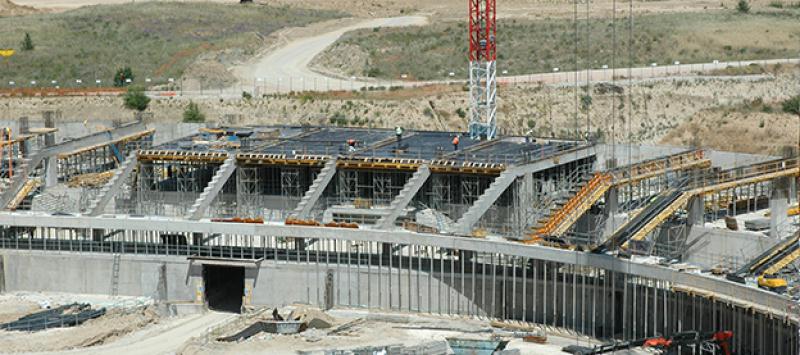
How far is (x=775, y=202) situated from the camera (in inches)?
2618

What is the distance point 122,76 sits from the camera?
403ft

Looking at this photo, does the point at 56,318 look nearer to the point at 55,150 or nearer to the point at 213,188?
the point at 213,188

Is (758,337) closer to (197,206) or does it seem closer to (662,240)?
(662,240)

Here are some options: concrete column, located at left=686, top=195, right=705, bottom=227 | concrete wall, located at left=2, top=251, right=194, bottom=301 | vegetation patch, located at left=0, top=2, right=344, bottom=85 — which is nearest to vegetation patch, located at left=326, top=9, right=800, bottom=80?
vegetation patch, located at left=0, top=2, right=344, bottom=85

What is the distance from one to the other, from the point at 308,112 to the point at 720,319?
168 ft

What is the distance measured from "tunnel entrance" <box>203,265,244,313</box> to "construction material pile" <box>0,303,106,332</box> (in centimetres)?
509

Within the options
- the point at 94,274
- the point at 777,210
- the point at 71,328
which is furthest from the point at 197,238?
the point at 777,210

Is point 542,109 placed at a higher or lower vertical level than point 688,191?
higher

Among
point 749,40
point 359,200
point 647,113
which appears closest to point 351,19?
point 749,40

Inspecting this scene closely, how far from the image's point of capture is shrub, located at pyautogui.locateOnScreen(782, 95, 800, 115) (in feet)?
354

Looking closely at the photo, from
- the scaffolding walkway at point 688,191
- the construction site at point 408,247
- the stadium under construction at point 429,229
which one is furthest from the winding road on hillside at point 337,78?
the scaffolding walkway at point 688,191

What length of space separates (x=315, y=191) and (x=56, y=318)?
42.1 feet

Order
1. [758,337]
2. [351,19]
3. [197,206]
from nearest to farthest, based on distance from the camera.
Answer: [758,337]
[197,206]
[351,19]

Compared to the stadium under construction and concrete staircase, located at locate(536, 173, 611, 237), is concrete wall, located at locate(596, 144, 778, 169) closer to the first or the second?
the stadium under construction
